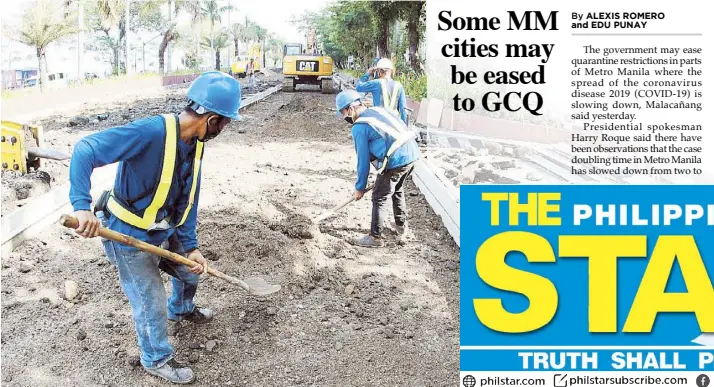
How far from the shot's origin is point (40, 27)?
80.3ft

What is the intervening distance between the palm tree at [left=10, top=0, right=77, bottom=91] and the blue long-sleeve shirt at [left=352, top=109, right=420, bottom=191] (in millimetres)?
21733

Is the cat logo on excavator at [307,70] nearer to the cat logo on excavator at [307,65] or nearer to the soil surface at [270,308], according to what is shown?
the cat logo on excavator at [307,65]

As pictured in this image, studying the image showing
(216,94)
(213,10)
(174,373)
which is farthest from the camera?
(213,10)

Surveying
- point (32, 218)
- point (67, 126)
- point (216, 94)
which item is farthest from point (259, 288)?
point (67, 126)

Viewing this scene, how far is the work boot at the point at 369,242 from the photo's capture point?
561 centimetres

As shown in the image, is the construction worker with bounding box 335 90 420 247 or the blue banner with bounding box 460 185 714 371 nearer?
the blue banner with bounding box 460 185 714 371

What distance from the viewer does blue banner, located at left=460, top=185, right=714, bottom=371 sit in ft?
8.05

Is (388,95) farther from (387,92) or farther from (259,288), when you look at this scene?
(259,288)

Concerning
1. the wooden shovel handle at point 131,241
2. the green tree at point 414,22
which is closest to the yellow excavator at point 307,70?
the green tree at point 414,22

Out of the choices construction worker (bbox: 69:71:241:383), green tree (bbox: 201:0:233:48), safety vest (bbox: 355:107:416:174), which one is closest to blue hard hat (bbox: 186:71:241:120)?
construction worker (bbox: 69:71:241:383)

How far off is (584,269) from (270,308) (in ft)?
7.11

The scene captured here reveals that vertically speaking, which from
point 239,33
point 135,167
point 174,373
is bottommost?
point 174,373

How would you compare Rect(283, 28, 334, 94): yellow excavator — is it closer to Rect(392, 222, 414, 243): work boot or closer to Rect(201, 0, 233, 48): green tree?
Rect(392, 222, 414, 243): work boot

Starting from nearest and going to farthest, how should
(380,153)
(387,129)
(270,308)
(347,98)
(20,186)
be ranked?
1. (270,308)
2. (347,98)
3. (387,129)
4. (380,153)
5. (20,186)
